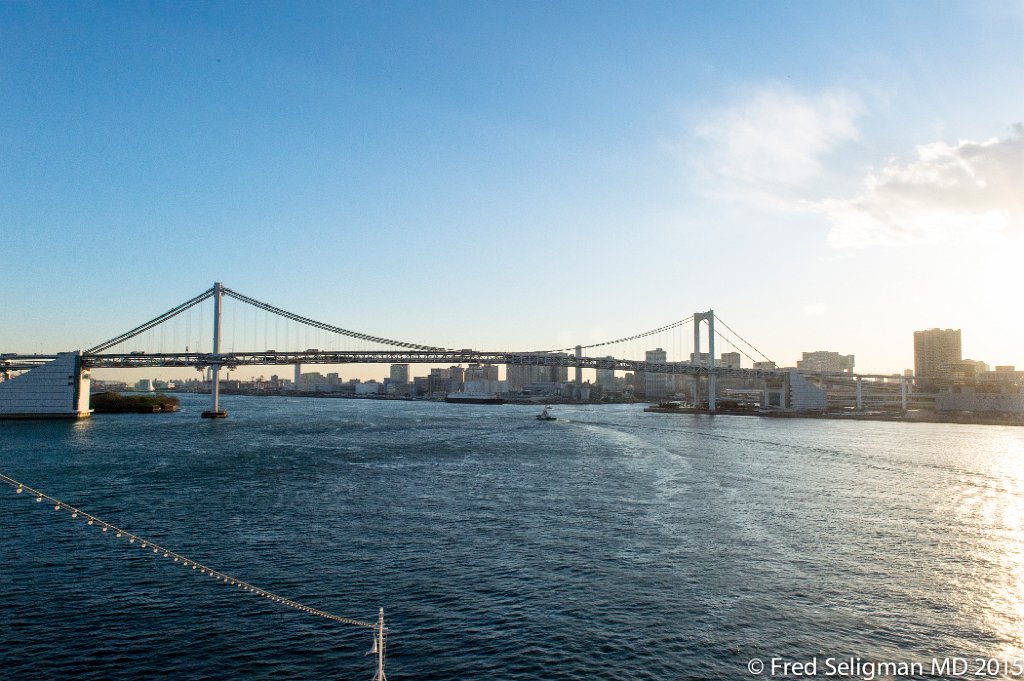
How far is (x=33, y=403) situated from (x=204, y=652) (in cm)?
7364

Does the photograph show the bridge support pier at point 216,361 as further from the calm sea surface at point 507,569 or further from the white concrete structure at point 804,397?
the white concrete structure at point 804,397

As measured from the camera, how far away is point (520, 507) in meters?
23.7

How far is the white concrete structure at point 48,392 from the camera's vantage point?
224ft

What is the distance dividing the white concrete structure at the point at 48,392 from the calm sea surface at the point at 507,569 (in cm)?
4146

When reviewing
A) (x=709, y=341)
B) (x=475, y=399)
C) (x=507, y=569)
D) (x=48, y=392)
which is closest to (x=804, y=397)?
(x=709, y=341)

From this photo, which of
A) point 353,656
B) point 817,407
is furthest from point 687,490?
point 817,407

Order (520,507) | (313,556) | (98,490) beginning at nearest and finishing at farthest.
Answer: (313,556), (520,507), (98,490)

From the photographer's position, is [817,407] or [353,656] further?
[817,407]

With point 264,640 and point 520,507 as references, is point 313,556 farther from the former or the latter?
point 520,507

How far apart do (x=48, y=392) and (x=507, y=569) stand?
Result: 73.7 metres

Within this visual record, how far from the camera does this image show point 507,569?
16.2 meters

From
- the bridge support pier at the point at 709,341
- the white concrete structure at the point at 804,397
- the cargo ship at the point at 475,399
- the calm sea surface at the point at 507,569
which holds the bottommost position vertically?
the cargo ship at the point at 475,399

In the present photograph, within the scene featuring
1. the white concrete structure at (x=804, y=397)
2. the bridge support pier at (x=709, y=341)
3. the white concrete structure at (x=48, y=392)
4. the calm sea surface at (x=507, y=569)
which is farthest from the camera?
the bridge support pier at (x=709, y=341)

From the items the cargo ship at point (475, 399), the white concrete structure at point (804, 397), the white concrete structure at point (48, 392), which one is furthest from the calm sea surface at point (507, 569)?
the cargo ship at point (475, 399)
